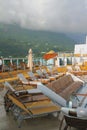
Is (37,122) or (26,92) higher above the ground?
(26,92)

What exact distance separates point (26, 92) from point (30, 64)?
1169cm

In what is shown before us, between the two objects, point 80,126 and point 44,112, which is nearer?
point 80,126

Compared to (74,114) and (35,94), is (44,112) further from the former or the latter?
(74,114)

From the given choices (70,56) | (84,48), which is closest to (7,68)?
(70,56)

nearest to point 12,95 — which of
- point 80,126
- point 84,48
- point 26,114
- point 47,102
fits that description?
point 26,114

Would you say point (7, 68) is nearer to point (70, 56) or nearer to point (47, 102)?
point (47, 102)

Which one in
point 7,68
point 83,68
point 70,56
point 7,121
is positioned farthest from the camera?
point 70,56

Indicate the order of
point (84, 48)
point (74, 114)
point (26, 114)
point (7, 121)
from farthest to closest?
point (84, 48)
point (7, 121)
point (26, 114)
point (74, 114)

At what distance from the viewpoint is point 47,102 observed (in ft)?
24.7

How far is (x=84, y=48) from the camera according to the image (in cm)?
4128

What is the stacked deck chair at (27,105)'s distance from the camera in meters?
6.42

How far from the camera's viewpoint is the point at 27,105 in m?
6.91

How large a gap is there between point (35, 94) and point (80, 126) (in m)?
2.57

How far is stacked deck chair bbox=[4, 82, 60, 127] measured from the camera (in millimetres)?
6418
